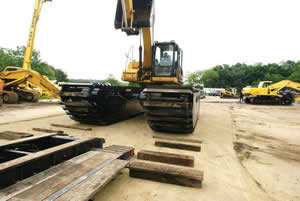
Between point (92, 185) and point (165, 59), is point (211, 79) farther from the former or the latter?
point (92, 185)

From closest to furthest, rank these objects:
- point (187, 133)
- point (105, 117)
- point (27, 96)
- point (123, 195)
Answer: point (123, 195)
point (187, 133)
point (105, 117)
point (27, 96)

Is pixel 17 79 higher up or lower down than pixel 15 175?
higher up

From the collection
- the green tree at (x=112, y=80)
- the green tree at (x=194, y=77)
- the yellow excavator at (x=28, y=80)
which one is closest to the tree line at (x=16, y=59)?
the green tree at (x=112, y=80)

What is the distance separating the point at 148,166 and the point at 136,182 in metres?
0.27

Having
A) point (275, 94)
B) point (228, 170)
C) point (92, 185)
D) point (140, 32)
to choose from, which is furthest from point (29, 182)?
point (275, 94)

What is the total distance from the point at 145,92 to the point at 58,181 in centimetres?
295

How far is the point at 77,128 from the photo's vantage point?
545 centimetres

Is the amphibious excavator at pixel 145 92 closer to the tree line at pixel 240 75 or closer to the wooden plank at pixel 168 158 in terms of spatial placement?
the wooden plank at pixel 168 158

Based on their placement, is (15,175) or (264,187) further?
(264,187)

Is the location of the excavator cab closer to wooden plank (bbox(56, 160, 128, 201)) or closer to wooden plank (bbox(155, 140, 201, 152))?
wooden plank (bbox(155, 140, 201, 152))

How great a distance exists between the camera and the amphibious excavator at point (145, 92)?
4.45 metres

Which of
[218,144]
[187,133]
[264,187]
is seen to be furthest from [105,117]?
[264,187]

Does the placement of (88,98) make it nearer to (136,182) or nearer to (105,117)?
(105,117)

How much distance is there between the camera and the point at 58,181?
1.88 meters
